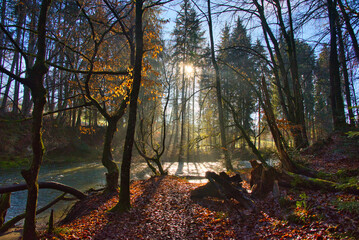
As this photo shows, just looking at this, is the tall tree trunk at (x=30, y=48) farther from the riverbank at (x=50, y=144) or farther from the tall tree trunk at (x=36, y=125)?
the riverbank at (x=50, y=144)

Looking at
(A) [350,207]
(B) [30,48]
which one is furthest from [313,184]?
(B) [30,48]

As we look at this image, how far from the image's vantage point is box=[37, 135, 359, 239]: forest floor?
348cm

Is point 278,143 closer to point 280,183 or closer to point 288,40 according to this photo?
point 280,183

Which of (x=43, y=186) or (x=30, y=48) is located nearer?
(x=43, y=186)

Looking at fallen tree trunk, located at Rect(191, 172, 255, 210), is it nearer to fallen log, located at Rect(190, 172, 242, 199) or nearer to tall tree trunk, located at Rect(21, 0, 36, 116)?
fallen log, located at Rect(190, 172, 242, 199)

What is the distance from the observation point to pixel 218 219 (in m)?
4.84

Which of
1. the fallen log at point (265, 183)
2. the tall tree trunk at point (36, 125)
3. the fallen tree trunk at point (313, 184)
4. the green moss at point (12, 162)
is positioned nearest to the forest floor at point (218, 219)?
the fallen tree trunk at point (313, 184)

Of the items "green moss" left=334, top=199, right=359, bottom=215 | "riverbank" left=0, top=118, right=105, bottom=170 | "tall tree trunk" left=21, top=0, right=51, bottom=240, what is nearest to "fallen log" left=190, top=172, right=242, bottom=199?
"green moss" left=334, top=199, right=359, bottom=215

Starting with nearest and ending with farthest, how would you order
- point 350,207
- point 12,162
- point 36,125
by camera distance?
point 350,207 → point 36,125 → point 12,162

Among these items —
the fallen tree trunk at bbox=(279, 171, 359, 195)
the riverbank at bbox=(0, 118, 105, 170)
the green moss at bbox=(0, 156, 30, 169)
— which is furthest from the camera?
the riverbank at bbox=(0, 118, 105, 170)

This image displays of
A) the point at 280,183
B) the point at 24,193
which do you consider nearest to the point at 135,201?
the point at 280,183

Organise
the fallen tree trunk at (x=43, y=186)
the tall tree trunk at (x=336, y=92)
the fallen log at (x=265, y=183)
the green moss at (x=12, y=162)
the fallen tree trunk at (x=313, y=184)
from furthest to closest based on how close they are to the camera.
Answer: the green moss at (x=12, y=162) < the tall tree trunk at (x=336, y=92) < the fallen log at (x=265, y=183) < the fallen tree trunk at (x=43, y=186) < the fallen tree trunk at (x=313, y=184)

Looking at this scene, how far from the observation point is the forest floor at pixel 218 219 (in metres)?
3.48

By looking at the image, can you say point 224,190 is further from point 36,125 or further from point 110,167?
point 36,125
